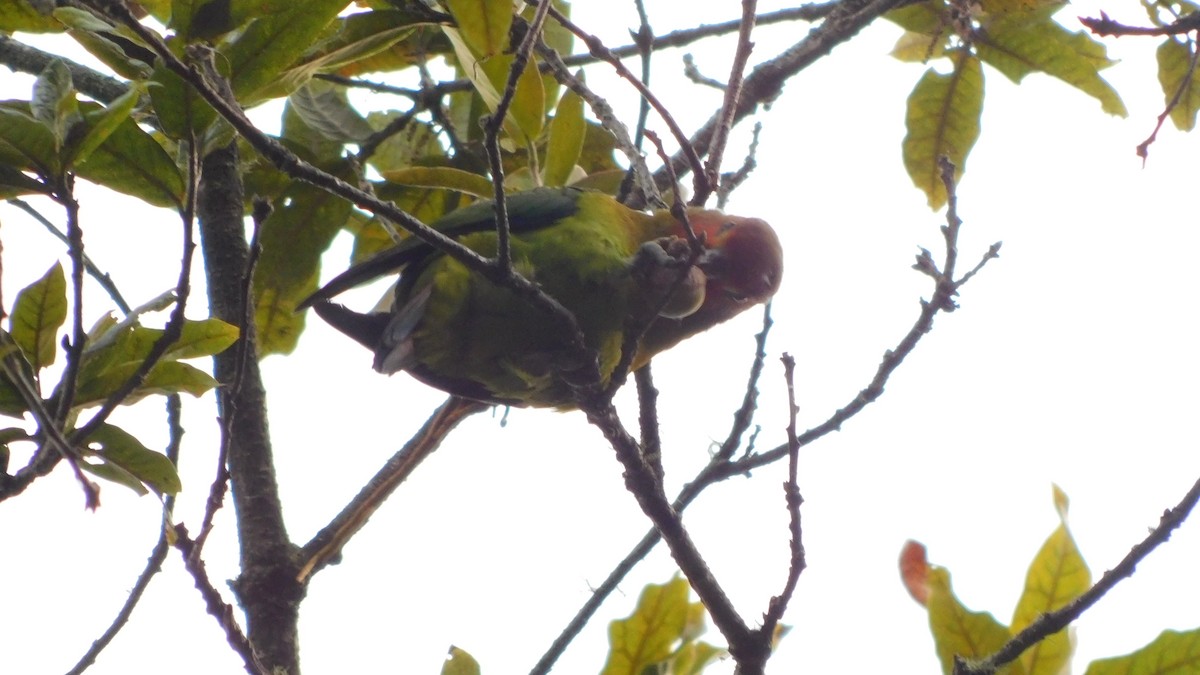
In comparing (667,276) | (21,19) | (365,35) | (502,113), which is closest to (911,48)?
(667,276)

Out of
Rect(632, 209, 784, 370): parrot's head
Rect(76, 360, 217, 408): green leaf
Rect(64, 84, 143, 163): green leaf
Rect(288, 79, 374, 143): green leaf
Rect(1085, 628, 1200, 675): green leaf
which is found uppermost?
Rect(288, 79, 374, 143): green leaf

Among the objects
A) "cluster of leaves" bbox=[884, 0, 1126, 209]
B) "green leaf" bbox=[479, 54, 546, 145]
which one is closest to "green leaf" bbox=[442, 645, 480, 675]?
"green leaf" bbox=[479, 54, 546, 145]

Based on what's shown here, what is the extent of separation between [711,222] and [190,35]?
1.85 m

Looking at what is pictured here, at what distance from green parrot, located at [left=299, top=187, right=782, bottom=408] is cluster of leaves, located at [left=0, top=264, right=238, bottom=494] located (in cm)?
90

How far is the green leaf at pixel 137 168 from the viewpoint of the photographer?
2.46 metres

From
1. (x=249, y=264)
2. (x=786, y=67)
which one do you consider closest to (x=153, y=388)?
(x=249, y=264)

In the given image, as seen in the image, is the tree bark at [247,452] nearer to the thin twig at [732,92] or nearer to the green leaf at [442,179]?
the green leaf at [442,179]

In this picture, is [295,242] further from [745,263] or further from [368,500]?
[745,263]

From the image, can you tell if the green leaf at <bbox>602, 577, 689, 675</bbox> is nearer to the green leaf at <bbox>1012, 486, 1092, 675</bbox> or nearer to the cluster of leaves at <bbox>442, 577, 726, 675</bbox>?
the cluster of leaves at <bbox>442, 577, 726, 675</bbox>

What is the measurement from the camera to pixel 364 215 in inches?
161

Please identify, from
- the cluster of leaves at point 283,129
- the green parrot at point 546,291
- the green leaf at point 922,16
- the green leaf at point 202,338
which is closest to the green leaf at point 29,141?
the cluster of leaves at point 283,129

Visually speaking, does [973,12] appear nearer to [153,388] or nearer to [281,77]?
[281,77]

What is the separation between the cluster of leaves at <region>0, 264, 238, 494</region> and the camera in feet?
7.73

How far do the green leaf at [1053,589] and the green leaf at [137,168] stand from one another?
1933 millimetres
